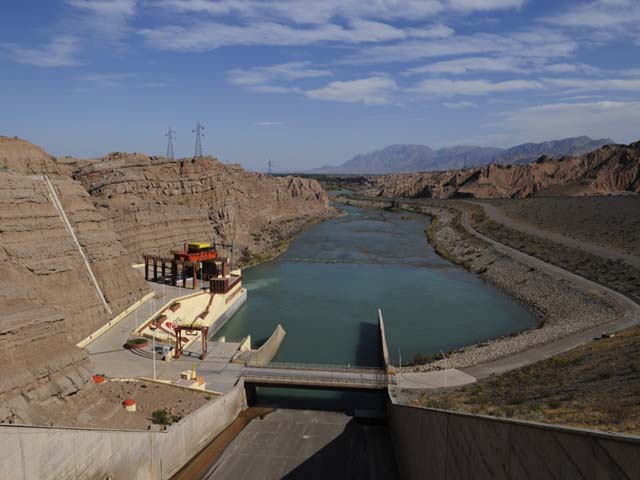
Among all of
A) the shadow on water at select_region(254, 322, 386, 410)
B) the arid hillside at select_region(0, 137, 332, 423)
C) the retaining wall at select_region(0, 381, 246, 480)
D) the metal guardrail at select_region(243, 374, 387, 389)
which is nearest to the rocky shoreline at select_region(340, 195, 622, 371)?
the shadow on water at select_region(254, 322, 386, 410)

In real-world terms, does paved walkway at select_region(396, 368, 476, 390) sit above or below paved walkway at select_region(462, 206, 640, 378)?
below

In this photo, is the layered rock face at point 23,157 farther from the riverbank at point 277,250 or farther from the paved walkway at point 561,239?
the paved walkway at point 561,239

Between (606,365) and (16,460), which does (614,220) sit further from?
(16,460)

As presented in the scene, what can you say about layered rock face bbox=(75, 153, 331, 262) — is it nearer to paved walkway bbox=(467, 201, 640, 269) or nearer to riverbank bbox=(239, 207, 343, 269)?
riverbank bbox=(239, 207, 343, 269)

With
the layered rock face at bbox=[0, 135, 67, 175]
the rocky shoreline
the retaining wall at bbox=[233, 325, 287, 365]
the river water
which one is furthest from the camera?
the layered rock face at bbox=[0, 135, 67, 175]

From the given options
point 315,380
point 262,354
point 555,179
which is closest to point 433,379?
point 315,380

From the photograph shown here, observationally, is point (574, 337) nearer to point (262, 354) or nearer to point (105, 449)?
point (262, 354)
